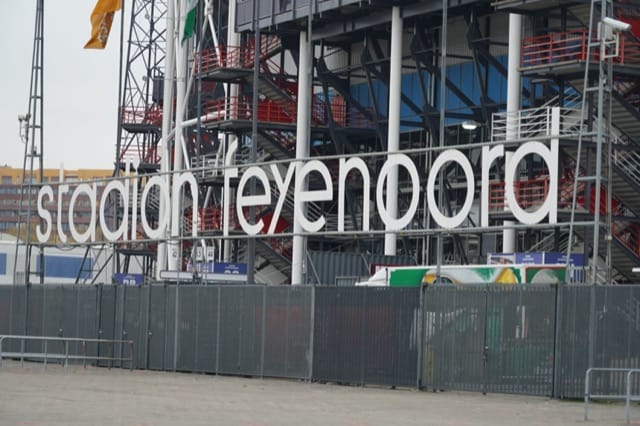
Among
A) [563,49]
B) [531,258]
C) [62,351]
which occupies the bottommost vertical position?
[62,351]

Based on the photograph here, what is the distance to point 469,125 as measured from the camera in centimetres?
5453

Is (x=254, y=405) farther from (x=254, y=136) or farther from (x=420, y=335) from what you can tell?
(x=254, y=136)

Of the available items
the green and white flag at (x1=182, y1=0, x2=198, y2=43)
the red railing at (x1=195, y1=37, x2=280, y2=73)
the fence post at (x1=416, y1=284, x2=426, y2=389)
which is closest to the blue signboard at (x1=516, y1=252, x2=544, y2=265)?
the fence post at (x1=416, y1=284, x2=426, y2=389)

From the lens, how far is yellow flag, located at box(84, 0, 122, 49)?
5575cm

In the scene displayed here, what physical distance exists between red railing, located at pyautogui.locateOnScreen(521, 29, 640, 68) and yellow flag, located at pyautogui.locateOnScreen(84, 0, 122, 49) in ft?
56.4

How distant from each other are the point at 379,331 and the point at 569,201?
12.5m

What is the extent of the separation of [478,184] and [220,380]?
23.2 meters

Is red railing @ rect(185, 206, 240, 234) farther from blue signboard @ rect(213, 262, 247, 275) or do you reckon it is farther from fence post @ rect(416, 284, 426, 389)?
fence post @ rect(416, 284, 426, 389)

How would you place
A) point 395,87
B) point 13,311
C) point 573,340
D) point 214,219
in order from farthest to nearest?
point 214,219, point 395,87, point 13,311, point 573,340

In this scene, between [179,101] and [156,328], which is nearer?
[156,328]

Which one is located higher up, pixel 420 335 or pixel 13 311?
pixel 420 335

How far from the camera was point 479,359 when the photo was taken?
32781mm

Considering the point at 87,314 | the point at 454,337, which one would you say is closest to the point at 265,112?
the point at 87,314

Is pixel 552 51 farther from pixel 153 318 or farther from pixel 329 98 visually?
pixel 329 98
